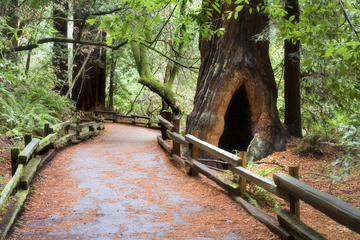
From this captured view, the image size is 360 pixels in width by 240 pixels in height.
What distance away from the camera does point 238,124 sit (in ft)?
40.3

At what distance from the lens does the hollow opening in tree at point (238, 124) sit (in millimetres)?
11508

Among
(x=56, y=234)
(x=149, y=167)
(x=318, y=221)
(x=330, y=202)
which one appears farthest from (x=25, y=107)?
(x=330, y=202)

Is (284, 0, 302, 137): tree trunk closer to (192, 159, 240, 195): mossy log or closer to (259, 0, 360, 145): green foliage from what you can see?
(259, 0, 360, 145): green foliage

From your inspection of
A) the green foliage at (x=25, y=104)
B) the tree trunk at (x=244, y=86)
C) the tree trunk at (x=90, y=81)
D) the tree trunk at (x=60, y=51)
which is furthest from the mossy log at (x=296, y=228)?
the tree trunk at (x=90, y=81)

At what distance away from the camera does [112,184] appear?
745 centimetres

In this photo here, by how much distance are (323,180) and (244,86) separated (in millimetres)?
3720

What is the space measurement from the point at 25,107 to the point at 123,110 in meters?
17.2

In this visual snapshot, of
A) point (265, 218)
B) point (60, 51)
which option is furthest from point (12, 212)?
point (60, 51)

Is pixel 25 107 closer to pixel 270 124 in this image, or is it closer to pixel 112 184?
pixel 112 184

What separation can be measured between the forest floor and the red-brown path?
13mm

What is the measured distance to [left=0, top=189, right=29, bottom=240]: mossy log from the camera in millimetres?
4336

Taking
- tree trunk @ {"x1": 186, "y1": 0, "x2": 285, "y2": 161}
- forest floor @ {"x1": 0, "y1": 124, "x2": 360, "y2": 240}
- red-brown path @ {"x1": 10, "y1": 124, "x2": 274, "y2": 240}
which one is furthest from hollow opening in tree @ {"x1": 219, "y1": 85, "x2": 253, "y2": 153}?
red-brown path @ {"x1": 10, "y1": 124, "x2": 274, "y2": 240}

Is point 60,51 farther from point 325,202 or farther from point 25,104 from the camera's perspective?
point 325,202

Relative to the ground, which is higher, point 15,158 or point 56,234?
point 15,158
